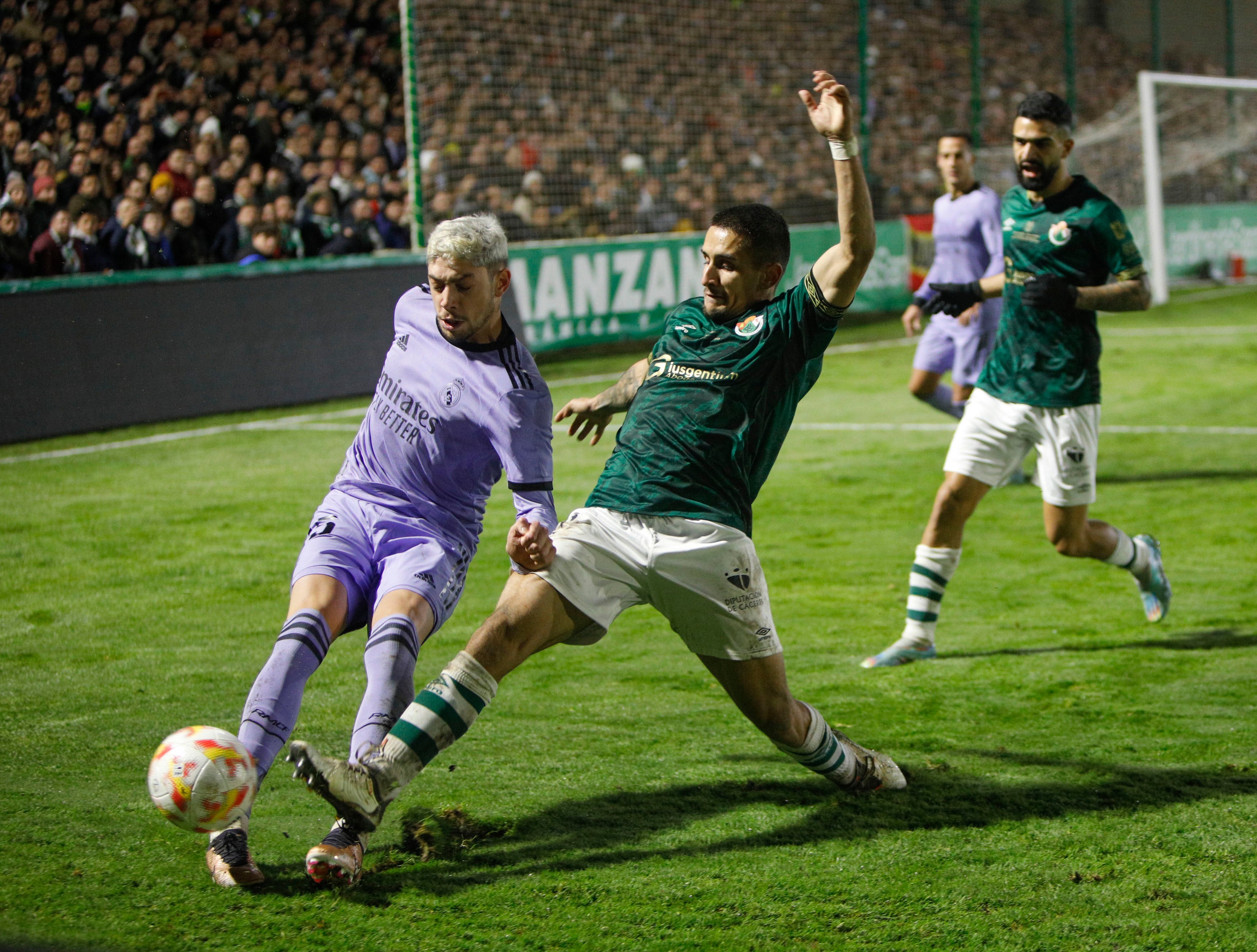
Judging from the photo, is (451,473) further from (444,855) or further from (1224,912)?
(1224,912)

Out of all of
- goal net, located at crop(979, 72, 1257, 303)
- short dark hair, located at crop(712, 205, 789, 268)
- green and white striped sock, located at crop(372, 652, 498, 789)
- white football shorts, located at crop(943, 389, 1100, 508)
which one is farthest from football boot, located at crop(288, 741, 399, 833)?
goal net, located at crop(979, 72, 1257, 303)

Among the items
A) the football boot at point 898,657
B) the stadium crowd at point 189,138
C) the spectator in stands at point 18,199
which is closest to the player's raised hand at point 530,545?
the football boot at point 898,657

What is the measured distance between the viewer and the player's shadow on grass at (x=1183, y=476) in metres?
9.62

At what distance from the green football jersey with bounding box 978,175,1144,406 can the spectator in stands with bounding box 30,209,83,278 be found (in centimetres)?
904

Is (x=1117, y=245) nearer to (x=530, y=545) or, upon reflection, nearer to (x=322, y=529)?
(x=530, y=545)

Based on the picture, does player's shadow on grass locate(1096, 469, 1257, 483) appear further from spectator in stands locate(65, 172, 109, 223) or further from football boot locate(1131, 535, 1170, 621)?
spectator in stands locate(65, 172, 109, 223)

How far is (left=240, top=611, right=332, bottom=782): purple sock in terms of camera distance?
12.6ft

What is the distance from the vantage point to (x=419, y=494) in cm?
437

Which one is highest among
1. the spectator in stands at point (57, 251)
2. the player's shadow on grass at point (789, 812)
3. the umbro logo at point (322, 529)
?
the spectator in stands at point (57, 251)

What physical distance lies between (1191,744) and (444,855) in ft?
8.56

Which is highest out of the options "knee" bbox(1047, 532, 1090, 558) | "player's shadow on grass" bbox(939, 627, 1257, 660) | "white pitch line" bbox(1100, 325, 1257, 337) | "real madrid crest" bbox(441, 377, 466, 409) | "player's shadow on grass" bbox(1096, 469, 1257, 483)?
"real madrid crest" bbox(441, 377, 466, 409)

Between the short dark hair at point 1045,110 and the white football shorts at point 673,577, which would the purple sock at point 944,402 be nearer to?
the short dark hair at point 1045,110

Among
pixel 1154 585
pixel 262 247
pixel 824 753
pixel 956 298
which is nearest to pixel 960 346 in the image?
pixel 956 298

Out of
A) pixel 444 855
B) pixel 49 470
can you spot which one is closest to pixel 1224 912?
pixel 444 855
